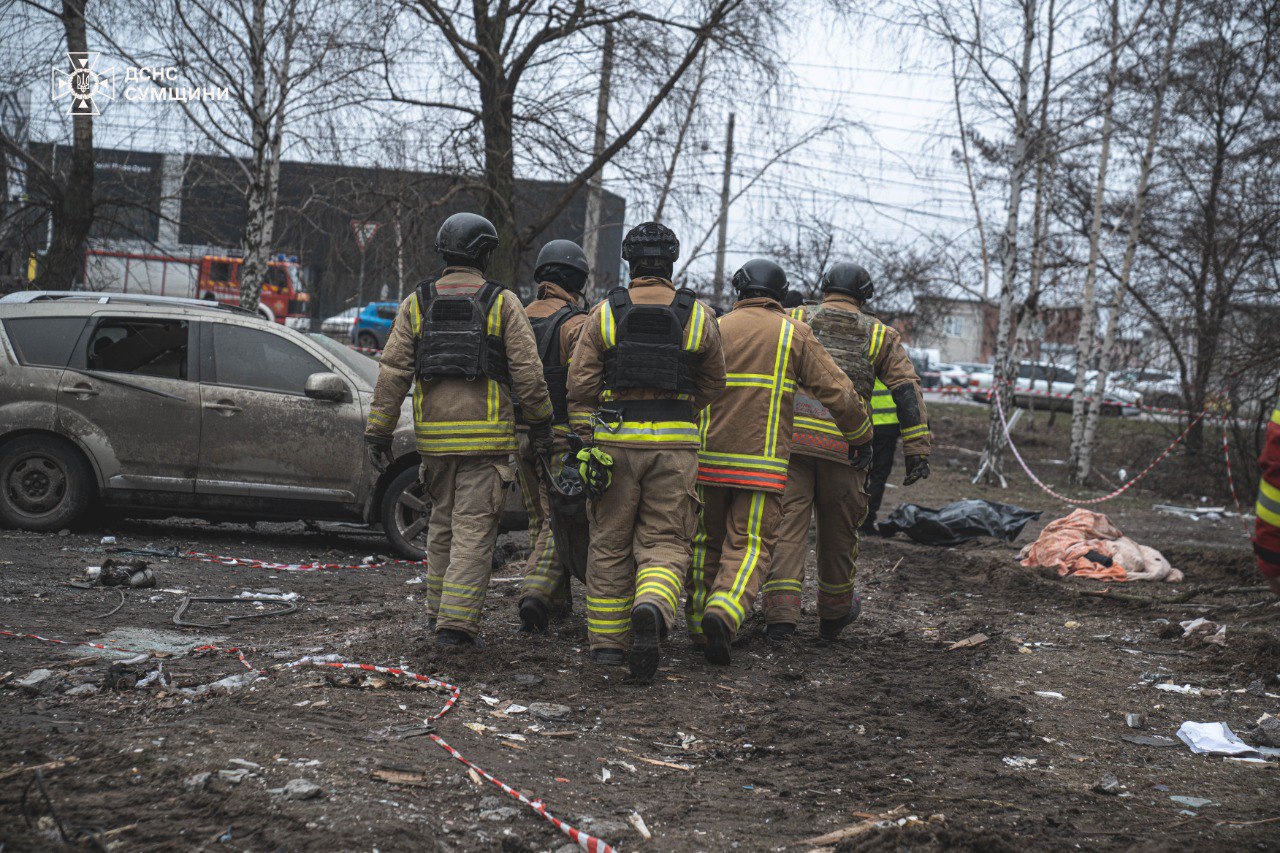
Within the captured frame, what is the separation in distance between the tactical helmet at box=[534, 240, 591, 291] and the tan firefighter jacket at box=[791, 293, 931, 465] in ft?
4.54


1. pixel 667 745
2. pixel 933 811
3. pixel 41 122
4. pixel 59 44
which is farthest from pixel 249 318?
pixel 41 122

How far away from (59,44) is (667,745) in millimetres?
12858

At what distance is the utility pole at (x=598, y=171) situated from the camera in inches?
489

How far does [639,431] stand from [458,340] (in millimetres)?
968

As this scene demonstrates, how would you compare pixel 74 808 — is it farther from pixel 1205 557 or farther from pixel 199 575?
pixel 1205 557

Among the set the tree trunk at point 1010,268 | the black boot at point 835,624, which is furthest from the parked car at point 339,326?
the black boot at point 835,624

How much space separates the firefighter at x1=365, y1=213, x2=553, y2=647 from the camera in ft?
17.5

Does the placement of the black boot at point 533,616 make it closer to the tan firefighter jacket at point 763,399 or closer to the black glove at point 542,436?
the black glove at point 542,436

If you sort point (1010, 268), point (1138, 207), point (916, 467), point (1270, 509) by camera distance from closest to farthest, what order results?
point (1270, 509) → point (916, 467) → point (1010, 268) → point (1138, 207)

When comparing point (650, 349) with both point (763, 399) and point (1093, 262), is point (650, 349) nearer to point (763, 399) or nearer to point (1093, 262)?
point (763, 399)

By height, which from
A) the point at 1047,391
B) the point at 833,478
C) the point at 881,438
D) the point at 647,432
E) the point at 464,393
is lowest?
the point at 833,478

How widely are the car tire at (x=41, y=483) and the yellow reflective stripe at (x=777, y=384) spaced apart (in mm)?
5217

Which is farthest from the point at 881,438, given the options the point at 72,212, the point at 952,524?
the point at 72,212

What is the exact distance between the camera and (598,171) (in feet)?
42.0
